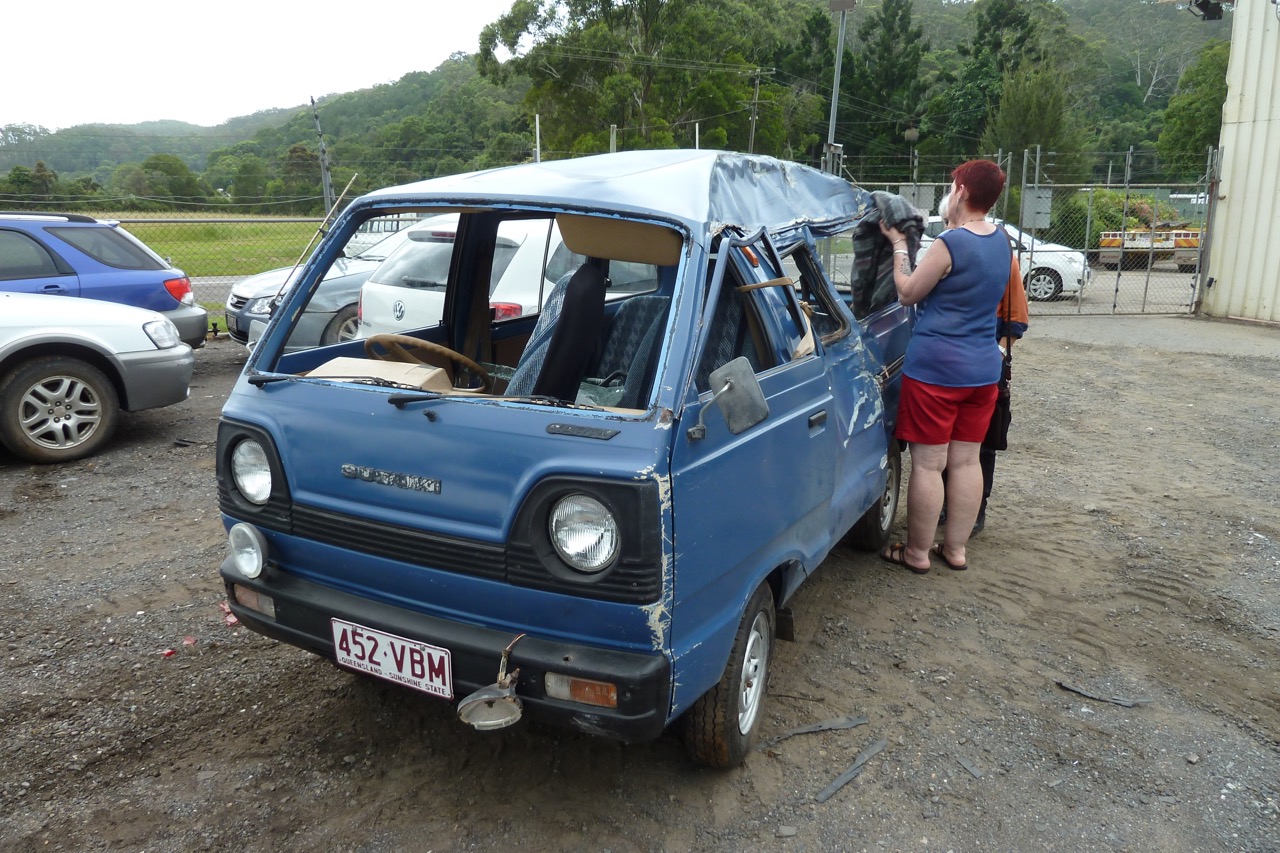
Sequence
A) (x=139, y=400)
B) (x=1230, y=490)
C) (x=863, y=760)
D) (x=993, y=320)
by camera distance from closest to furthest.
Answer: (x=863, y=760) < (x=993, y=320) < (x=1230, y=490) < (x=139, y=400)

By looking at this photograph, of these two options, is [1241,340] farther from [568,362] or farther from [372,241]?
[568,362]

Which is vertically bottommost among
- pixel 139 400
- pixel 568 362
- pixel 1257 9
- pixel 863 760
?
pixel 863 760

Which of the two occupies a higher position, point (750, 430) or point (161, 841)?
point (750, 430)

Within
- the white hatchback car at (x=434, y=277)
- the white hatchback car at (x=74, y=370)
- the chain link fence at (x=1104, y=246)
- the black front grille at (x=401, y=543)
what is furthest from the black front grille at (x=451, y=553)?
the chain link fence at (x=1104, y=246)

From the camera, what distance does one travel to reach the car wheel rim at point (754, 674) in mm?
3008

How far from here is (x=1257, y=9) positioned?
42.3 feet

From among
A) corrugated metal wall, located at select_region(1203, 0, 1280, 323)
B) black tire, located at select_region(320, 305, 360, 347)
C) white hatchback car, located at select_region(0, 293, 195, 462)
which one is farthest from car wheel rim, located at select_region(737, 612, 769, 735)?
corrugated metal wall, located at select_region(1203, 0, 1280, 323)

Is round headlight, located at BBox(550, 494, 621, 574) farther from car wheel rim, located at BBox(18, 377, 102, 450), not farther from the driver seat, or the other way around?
car wheel rim, located at BBox(18, 377, 102, 450)

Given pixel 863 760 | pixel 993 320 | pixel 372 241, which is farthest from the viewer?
pixel 372 241

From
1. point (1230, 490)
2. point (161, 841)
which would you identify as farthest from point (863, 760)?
point (1230, 490)

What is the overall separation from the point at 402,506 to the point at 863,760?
71.0 inches

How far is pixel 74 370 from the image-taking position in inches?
252

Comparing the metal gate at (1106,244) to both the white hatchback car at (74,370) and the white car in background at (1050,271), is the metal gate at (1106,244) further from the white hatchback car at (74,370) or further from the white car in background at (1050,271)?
the white hatchback car at (74,370)

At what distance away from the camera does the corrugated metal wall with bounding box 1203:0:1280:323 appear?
42.6 feet
